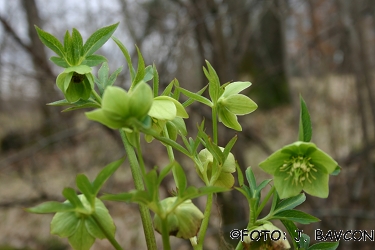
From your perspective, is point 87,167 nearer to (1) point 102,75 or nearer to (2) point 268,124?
(2) point 268,124

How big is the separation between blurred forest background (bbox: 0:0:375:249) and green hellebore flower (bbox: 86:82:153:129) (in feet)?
4.70

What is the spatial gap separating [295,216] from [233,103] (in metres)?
0.15

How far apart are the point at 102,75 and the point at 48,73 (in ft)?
5.27

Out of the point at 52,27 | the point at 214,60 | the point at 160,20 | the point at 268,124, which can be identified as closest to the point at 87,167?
the point at 52,27

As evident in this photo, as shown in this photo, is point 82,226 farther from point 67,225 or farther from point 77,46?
point 77,46

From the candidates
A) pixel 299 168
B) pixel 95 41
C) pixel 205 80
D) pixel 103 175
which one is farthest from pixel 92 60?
pixel 205 80

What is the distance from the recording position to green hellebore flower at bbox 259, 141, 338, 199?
0.40 metres

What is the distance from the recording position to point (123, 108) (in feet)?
1.06

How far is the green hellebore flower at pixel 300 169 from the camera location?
405 millimetres

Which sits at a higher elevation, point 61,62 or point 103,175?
point 61,62

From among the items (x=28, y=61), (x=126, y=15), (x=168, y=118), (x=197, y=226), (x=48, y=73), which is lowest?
(x=197, y=226)

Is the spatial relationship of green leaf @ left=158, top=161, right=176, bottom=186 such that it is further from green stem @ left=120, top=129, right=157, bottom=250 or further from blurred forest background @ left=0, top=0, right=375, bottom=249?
blurred forest background @ left=0, top=0, right=375, bottom=249

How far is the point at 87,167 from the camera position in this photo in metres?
3.29

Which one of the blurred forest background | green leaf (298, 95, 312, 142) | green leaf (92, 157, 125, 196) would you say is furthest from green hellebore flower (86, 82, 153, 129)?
the blurred forest background
